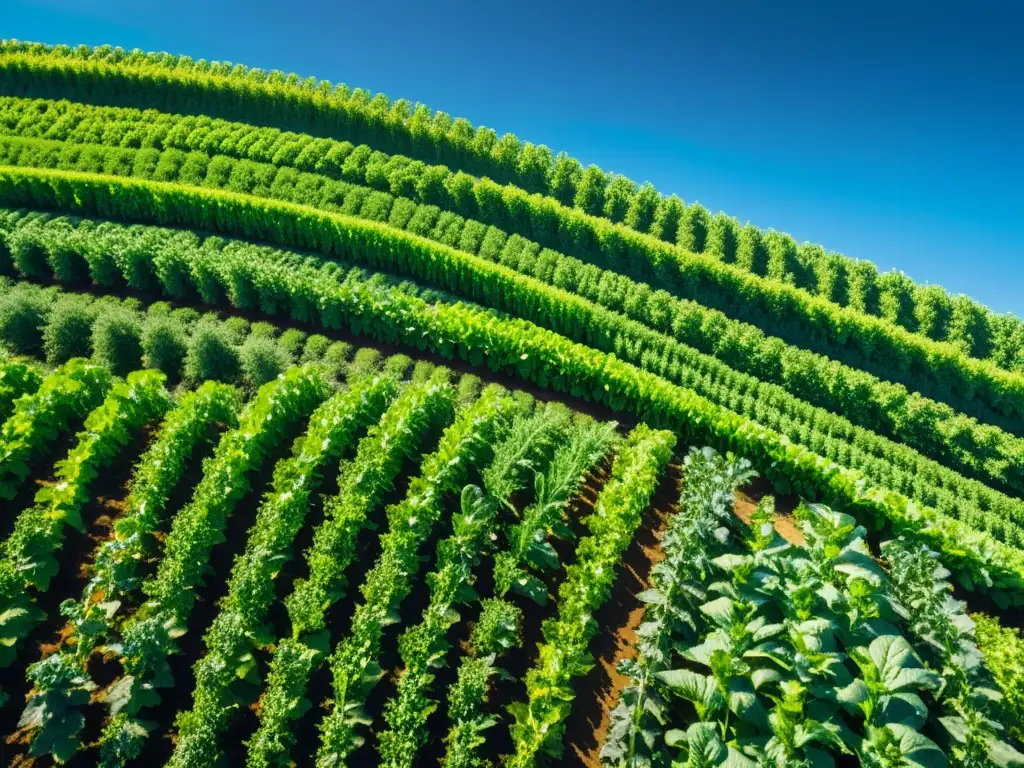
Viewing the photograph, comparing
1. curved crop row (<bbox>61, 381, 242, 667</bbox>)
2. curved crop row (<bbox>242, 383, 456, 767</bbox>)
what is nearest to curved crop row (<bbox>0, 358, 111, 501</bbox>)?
curved crop row (<bbox>61, 381, 242, 667</bbox>)

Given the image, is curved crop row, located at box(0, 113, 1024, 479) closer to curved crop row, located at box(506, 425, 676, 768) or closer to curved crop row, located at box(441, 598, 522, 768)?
curved crop row, located at box(506, 425, 676, 768)

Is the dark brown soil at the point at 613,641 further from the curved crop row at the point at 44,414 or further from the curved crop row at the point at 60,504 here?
the curved crop row at the point at 44,414

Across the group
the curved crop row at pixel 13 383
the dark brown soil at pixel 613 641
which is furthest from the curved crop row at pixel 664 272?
the curved crop row at pixel 13 383

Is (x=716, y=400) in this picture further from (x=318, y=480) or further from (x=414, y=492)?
(x=318, y=480)

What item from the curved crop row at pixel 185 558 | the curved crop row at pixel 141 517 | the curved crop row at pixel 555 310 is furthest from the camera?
the curved crop row at pixel 555 310

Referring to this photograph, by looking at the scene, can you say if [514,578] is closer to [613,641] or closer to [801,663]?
[613,641]
